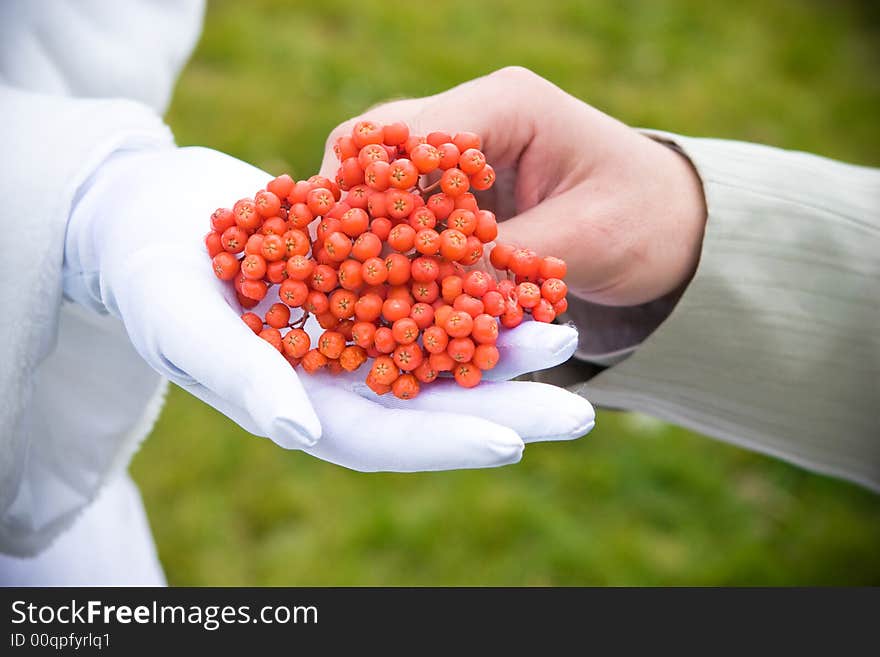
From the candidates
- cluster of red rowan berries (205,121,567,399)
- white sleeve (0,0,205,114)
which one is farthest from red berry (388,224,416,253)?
white sleeve (0,0,205,114)

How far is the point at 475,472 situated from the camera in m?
2.72

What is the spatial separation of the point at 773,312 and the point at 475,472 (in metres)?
1.37

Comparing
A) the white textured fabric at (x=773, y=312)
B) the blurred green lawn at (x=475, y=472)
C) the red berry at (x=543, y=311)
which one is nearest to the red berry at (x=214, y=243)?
the red berry at (x=543, y=311)

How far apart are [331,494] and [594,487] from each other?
2.68 feet

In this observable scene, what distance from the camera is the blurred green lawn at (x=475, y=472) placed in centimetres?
256

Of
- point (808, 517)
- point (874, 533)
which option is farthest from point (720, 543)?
point (874, 533)

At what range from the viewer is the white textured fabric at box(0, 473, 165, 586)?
1569 mm

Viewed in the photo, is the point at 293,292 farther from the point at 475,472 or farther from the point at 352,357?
the point at 475,472

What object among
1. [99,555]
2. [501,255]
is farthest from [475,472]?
[501,255]

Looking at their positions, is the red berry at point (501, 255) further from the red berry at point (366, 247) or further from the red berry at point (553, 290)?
the red berry at point (366, 247)

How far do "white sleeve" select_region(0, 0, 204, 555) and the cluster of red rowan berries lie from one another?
291 millimetres

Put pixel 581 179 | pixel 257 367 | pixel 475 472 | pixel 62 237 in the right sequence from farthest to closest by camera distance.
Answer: pixel 475 472
pixel 581 179
pixel 62 237
pixel 257 367

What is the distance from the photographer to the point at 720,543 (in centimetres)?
265

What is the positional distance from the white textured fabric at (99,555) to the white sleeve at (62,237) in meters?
0.11
